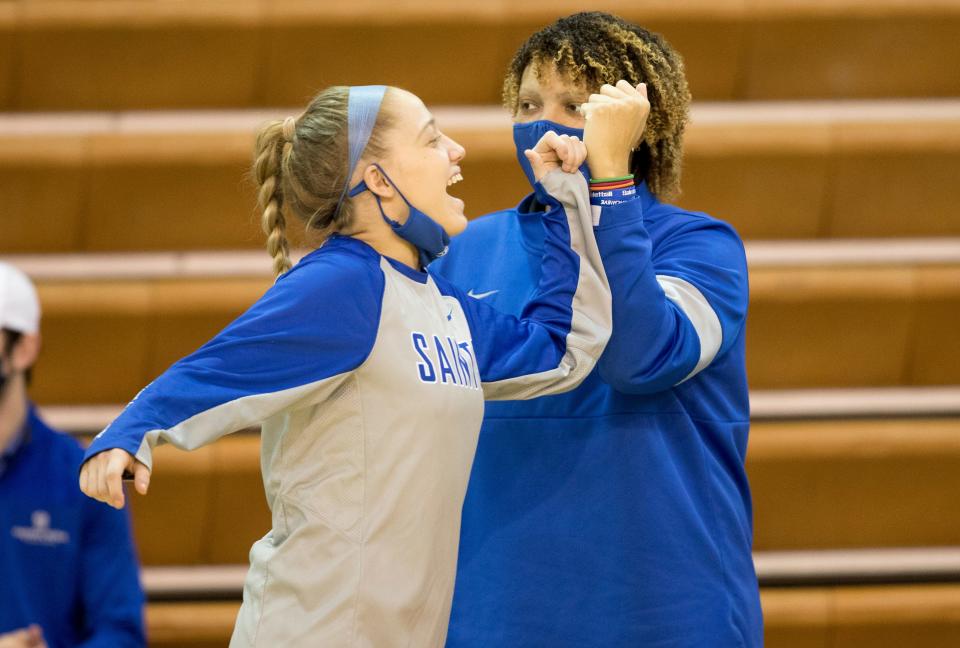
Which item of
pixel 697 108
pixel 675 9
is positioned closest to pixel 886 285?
pixel 697 108

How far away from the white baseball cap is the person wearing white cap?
7cm

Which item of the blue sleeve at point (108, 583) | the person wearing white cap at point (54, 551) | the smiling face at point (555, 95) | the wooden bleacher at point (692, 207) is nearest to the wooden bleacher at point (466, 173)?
the wooden bleacher at point (692, 207)

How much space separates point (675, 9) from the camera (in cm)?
251

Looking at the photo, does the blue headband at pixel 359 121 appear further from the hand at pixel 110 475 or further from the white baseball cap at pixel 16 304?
the white baseball cap at pixel 16 304

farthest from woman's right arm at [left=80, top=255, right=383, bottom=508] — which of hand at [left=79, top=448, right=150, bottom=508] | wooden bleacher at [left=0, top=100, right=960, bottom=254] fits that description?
wooden bleacher at [left=0, top=100, right=960, bottom=254]

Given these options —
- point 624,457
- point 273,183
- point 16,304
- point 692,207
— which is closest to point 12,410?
point 16,304

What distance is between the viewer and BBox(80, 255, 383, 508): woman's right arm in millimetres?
917

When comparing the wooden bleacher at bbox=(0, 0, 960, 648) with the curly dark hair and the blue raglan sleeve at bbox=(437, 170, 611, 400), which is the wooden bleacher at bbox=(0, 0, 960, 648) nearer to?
the curly dark hair

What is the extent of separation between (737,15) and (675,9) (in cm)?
13

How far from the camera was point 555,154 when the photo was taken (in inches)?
47.1

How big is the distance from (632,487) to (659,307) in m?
0.17

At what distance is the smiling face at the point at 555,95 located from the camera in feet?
4.09

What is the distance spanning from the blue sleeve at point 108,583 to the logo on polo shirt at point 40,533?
0.03 m

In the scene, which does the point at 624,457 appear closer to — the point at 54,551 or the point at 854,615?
the point at 54,551
